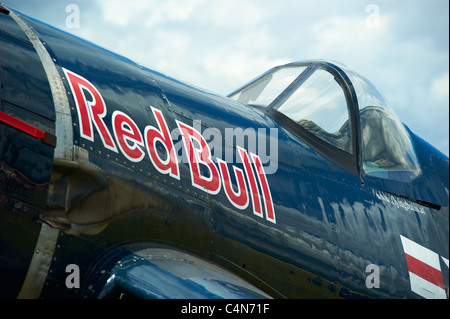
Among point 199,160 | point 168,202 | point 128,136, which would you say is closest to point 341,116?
point 199,160

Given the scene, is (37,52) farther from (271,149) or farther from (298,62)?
(298,62)

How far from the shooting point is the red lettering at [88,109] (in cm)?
305

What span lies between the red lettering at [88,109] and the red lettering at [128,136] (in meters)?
0.07

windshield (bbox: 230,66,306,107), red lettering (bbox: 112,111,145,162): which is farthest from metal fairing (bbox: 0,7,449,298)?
windshield (bbox: 230,66,306,107)

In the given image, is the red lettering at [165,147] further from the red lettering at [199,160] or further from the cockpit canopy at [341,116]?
the cockpit canopy at [341,116]

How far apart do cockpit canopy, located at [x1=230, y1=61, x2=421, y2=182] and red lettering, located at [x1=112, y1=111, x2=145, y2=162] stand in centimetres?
173

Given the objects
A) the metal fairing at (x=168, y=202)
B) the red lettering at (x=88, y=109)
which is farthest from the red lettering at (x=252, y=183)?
the red lettering at (x=88, y=109)

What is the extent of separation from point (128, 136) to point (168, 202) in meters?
0.45

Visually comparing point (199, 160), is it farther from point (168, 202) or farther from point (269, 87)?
point (269, 87)

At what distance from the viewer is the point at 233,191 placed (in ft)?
11.9

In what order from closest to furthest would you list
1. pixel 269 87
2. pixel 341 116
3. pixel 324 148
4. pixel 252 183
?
pixel 252 183 → pixel 324 148 → pixel 341 116 → pixel 269 87

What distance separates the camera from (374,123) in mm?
5027

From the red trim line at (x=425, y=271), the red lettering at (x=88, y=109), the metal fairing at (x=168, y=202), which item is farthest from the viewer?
the red trim line at (x=425, y=271)

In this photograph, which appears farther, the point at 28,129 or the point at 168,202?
the point at 168,202
